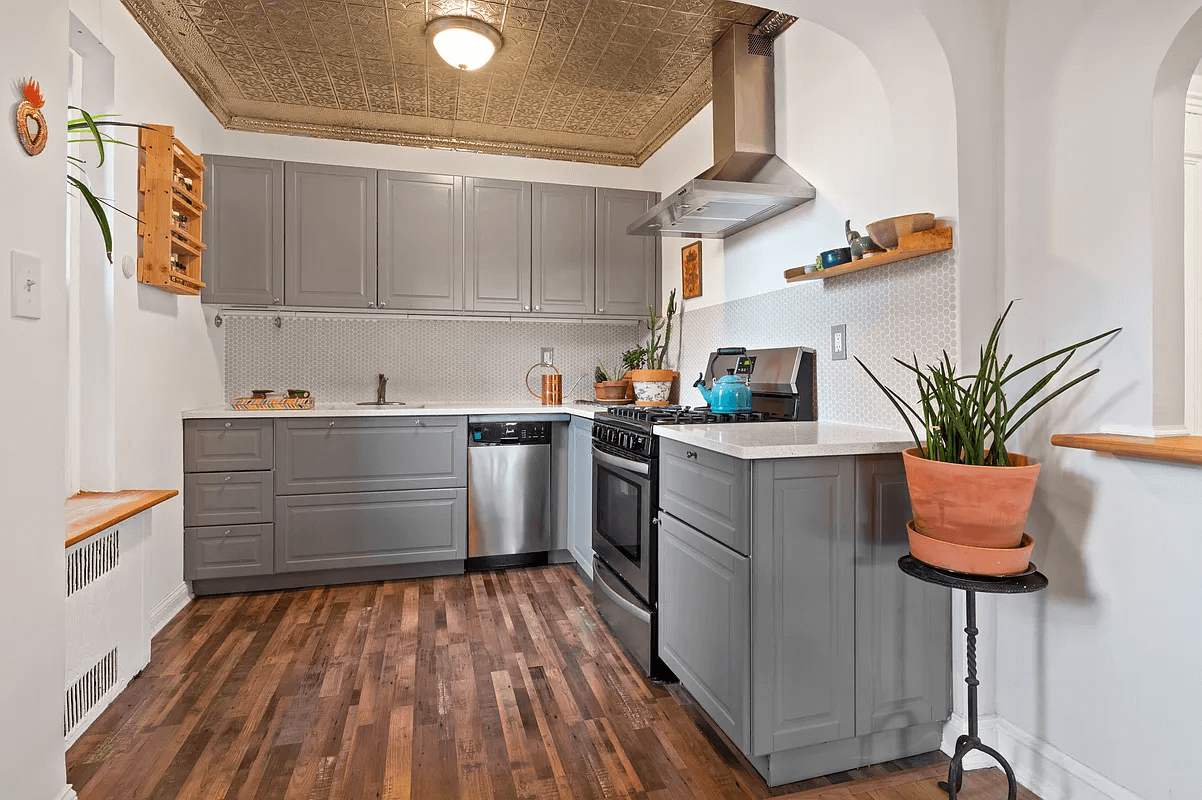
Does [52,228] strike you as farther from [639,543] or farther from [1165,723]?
[1165,723]

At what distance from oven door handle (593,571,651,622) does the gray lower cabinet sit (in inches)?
11.6

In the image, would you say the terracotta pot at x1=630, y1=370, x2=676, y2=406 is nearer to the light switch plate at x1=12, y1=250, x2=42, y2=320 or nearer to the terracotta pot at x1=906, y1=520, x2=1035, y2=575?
the terracotta pot at x1=906, y1=520, x2=1035, y2=575

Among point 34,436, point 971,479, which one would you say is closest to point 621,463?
point 971,479

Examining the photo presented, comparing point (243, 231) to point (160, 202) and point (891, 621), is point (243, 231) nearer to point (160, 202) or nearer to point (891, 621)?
point (160, 202)

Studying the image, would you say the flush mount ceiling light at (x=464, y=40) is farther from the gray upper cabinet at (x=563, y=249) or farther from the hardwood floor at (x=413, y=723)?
the hardwood floor at (x=413, y=723)

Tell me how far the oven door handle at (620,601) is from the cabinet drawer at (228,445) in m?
1.77

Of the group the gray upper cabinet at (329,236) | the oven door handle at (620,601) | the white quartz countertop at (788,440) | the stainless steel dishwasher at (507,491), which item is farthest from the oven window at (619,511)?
the gray upper cabinet at (329,236)

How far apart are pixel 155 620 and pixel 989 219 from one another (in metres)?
3.44

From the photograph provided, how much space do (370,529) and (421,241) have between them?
166cm

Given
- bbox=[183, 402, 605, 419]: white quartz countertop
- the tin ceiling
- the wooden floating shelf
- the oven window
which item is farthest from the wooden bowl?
bbox=[183, 402, 605, 419]: white quartz countertop

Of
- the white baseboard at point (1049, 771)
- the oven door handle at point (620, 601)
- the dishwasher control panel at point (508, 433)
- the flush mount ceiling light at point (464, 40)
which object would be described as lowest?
the white baseboard at point (1049, 771)

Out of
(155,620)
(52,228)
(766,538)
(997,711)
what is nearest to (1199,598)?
(997,711)

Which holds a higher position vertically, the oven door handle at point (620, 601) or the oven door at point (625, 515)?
the oven door at point (625, 515)

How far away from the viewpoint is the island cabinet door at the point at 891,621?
1.78 metres
